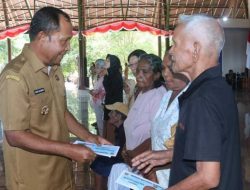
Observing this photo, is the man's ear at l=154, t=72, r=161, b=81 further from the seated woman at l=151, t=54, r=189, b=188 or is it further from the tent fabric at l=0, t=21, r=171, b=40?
the tent fabric at l=0, t=21, r=171, b=40

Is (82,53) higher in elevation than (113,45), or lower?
higher

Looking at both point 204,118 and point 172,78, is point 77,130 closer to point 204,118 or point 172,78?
point 172,78

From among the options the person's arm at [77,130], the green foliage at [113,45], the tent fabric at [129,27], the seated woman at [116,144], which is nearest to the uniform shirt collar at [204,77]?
the person's arm at [77,130]

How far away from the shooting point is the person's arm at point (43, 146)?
168 cm

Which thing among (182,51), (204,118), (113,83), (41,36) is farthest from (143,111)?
(113,83)

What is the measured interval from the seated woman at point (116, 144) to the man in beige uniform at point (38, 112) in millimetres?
866

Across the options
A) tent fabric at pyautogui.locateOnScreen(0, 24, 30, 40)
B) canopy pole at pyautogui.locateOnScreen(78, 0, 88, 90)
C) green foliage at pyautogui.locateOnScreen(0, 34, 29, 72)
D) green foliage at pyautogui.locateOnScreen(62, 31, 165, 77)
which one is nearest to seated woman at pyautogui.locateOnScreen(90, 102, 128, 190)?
tent fabric at pyautogui.locateOnScreen(0, 24, 30, 40)

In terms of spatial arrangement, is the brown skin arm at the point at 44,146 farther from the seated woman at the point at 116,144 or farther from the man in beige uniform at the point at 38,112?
the seated woman at the point at 116,144

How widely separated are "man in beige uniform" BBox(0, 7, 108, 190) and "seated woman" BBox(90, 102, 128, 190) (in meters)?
0.87

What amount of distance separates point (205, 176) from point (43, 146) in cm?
74

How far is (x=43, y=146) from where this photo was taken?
170cm

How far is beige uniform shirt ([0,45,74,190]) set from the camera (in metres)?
1.67

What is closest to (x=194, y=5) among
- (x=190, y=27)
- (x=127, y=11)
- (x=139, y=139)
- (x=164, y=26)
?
(x=164, y=26)

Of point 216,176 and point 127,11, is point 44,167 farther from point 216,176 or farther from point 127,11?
point 127,11
